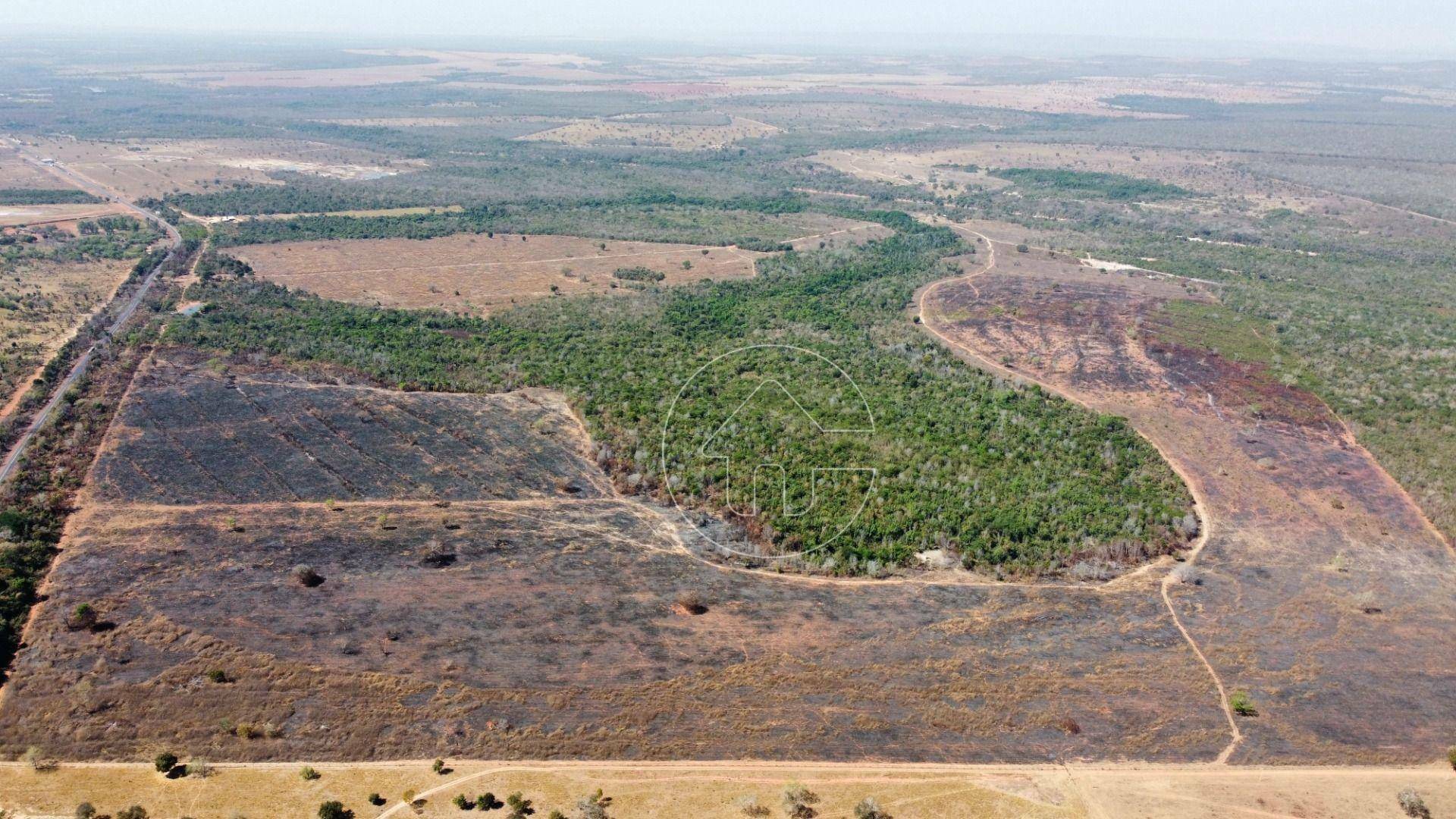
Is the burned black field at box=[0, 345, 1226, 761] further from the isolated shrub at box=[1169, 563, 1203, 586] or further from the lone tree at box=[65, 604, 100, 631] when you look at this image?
the isolated shrub at box=[1169, 563, 1203, 586]

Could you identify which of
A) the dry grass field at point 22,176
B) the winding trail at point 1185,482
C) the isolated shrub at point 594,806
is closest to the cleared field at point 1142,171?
the winding trail at point 1185,482

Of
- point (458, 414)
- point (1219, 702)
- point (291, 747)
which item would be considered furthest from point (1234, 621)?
point (458, 414)

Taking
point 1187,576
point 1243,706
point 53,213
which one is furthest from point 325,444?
point 53,213

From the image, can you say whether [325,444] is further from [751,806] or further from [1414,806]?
[1414,806]

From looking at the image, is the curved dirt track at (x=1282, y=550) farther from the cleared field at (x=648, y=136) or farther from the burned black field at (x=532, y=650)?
the cleared field at (x=648, y=136)

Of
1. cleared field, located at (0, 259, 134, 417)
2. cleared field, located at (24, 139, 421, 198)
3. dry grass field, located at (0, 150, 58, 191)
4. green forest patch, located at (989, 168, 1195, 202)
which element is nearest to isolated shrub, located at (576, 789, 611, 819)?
cleared field, located at (0, 259, 134, 417)

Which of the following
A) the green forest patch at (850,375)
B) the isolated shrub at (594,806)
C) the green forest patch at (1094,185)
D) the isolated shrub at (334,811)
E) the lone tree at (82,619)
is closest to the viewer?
the isolated shrub at (334,811)
